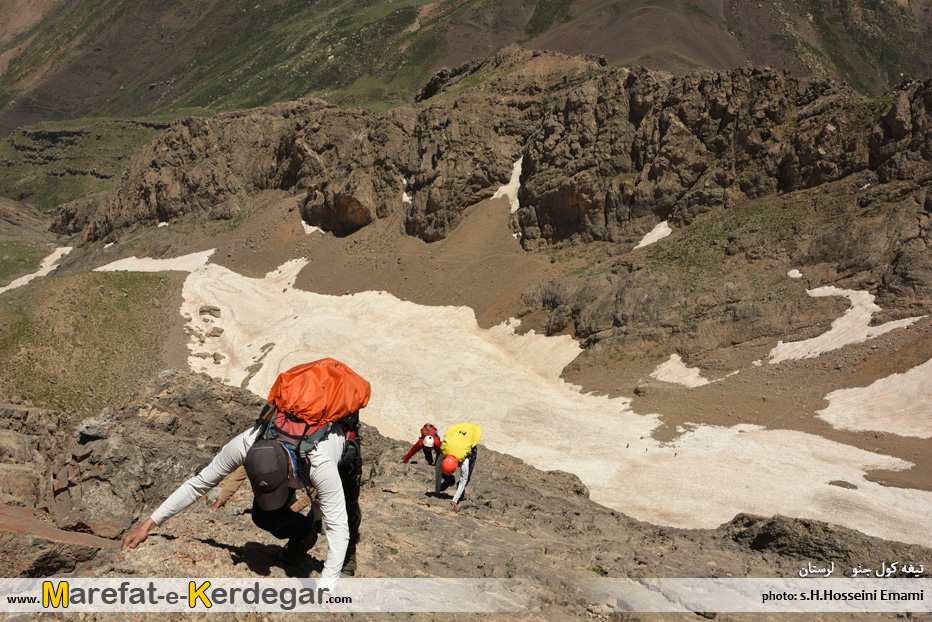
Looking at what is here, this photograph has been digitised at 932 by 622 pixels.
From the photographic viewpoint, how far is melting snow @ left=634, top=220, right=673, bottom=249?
3916 cm

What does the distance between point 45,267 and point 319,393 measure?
8373 cm

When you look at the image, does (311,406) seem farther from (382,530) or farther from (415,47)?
(415,47)

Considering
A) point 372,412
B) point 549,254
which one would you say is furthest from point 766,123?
point 372,412

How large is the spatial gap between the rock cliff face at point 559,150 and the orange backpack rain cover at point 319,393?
35251mm

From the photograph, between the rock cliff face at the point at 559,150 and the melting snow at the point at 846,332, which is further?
the rock cliff face at the point at 559,150

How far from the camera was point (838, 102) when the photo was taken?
116ft

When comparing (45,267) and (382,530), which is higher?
(45,267)

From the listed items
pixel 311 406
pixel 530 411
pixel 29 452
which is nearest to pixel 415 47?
pixel 530 411

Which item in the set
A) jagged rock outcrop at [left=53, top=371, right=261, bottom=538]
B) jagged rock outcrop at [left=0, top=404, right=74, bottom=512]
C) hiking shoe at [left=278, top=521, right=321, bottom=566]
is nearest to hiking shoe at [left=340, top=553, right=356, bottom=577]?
hiking shoe at [left=278, top=521, right=321, bottom=566]

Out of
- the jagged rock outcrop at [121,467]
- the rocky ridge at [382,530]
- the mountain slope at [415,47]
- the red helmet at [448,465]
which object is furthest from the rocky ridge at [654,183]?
the mountain slope at [415,47]

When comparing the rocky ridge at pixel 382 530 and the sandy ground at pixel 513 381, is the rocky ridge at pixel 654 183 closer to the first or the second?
the sandy ground at pixel 513 381

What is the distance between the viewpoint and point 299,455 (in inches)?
208

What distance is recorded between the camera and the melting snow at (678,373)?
95.5 feet

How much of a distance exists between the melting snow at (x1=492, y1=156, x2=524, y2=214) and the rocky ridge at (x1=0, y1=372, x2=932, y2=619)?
36284 mm
